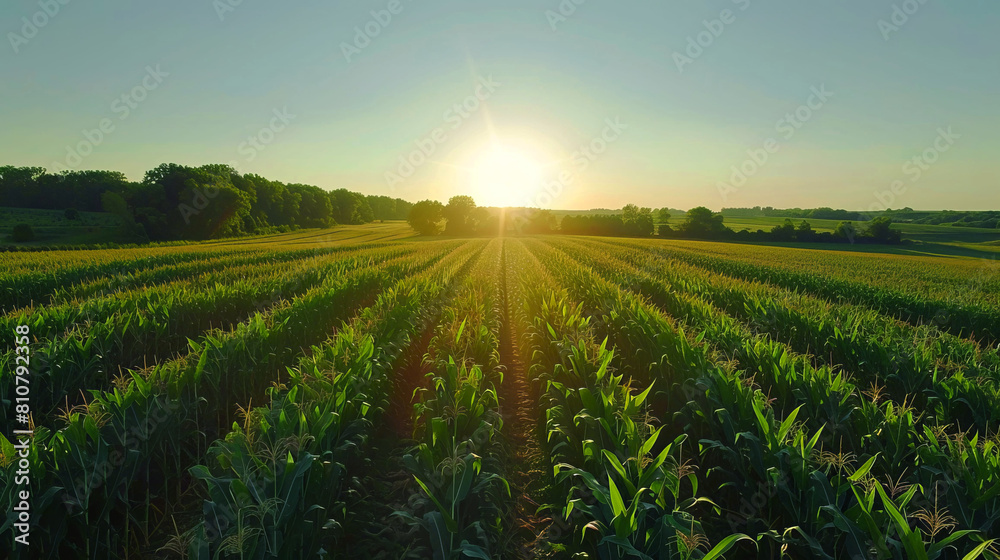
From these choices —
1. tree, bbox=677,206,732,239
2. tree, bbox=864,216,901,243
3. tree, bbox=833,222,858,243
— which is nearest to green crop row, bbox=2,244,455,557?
tree, bbox=677,206,732,239

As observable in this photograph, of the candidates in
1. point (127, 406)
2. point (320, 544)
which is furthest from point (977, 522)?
point (127, 406)

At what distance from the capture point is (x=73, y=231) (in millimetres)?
54000

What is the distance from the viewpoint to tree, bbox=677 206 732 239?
7581cm

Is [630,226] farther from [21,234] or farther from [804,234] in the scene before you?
[21,234]

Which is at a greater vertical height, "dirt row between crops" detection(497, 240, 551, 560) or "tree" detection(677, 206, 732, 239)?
"tree" detection(677, 206, 732, 239)

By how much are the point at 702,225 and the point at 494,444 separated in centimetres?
8326

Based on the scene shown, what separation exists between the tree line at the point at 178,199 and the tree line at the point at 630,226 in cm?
3163

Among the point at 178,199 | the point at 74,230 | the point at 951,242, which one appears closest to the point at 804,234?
the point at 951,242

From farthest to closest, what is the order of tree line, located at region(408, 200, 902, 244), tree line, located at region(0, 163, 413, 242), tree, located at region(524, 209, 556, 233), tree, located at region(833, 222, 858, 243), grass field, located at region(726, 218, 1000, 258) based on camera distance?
tree, located at region(524, 209, 556, 233)
tree line, located at region(408, 200, 902, 244)
tree, located at region(833, 222, 858, 243)
tree line, located at region(0, 163, 413, 242)
grass field, located at region(726, 218, 1000, 258)

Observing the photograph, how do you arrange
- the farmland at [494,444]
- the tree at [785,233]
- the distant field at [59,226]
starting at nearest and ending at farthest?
the farmland at [494,444], the distant field at [59,226], the tree at [785,233]

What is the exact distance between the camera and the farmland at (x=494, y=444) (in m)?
2.80

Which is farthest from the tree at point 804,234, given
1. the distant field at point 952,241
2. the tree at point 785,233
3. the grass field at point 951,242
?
the distant field at point 952,241

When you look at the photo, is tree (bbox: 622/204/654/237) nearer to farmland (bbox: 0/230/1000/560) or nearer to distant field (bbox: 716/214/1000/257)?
distant field (bbox: 716/214/1000/257)

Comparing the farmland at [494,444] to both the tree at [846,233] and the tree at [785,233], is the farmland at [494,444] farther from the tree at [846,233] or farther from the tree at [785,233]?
the tree at [846,233]
